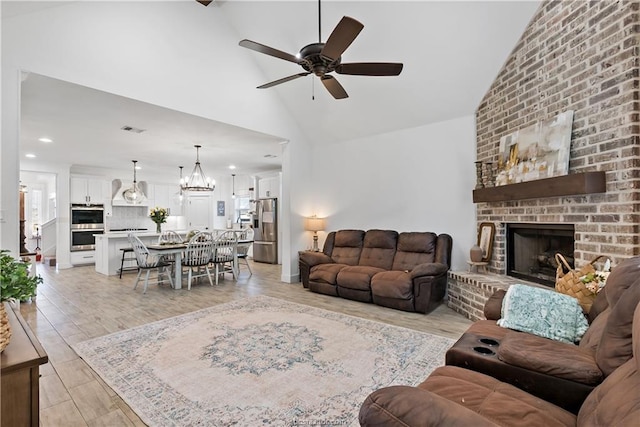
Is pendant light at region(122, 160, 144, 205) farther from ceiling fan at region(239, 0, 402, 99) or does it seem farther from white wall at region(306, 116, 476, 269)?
ceiling fan at region(239, 0, 402, 99)

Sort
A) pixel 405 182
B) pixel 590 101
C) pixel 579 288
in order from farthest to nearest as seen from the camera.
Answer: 1. pixel 405 182
2. pixel 590 101
3. pixel 579 288

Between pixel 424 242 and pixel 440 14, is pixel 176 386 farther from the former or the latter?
pixel 440 14

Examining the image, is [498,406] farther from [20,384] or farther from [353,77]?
[353,77]

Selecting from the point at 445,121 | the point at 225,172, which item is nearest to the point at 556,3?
the point at 445,121

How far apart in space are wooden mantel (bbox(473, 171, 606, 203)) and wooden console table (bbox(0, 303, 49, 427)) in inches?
139

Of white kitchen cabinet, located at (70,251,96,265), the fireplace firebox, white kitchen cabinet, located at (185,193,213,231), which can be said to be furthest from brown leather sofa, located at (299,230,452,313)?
white kitchen cabinet, located at (70,251,96,265)

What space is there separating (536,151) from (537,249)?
1.14 m

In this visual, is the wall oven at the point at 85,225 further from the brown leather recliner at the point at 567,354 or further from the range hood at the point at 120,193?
the brown leather recliner at the point at 567,354

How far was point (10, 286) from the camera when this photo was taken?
1197 millimetres

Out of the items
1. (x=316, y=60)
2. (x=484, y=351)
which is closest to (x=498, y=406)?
(x=484, y=351)

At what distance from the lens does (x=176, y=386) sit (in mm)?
2279

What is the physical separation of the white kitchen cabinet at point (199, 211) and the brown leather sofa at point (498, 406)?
989 cm

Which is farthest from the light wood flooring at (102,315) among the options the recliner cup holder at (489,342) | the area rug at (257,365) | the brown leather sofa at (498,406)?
the brown leather sofa at (498,406)

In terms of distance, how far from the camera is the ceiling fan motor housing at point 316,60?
2.55 m
